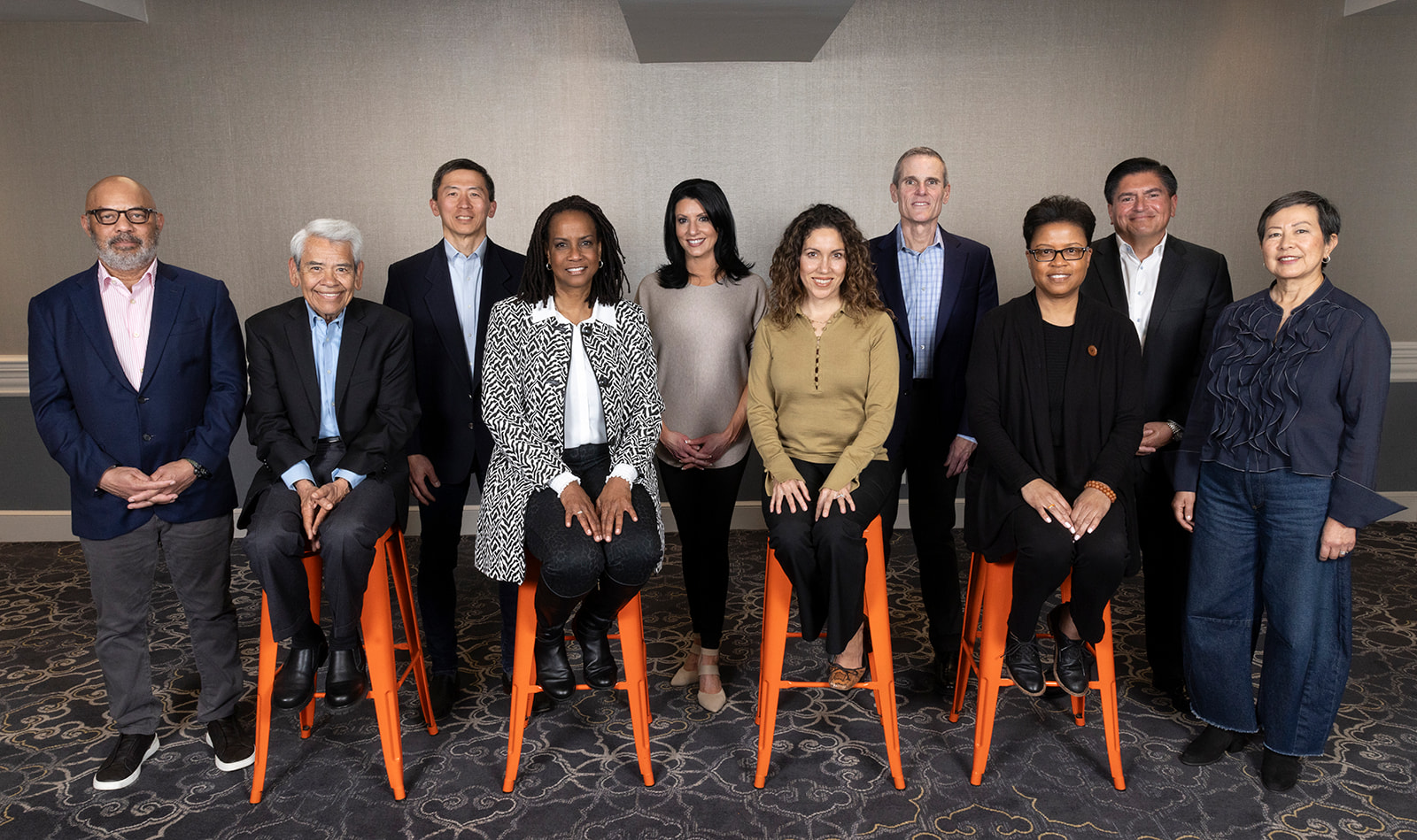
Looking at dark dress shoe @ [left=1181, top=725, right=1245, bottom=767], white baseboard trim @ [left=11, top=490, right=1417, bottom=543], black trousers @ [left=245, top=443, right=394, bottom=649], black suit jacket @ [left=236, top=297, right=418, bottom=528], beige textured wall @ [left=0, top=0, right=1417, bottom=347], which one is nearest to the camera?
black trousers @ [left=245, top=443, right=394, bottom=649]

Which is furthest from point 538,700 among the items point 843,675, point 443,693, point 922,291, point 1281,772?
point 1281,772

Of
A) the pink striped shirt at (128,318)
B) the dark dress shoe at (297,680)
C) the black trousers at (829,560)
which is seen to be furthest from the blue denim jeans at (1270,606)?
the pink striped shirt at (128,318)

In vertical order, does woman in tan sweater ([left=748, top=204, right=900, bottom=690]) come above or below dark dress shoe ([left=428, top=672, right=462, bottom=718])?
above

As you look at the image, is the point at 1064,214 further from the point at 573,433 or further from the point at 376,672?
the point at 376,672

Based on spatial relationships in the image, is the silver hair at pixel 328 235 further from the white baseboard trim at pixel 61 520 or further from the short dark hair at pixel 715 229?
the white baseboard trim at pixel 61 520

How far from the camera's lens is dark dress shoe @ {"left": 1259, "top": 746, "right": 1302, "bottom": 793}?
266 centimetres

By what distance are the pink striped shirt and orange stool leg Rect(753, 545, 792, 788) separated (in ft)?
6.66

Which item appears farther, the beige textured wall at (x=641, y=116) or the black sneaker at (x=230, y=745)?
the beige textured wall at (x=641, y=116)

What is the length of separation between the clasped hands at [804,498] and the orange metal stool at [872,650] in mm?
122

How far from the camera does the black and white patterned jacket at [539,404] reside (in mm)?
2674

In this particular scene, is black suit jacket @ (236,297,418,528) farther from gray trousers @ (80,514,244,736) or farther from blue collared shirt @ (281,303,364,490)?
gray trousers @ (80,514,244,736)

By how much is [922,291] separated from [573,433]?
1353mm

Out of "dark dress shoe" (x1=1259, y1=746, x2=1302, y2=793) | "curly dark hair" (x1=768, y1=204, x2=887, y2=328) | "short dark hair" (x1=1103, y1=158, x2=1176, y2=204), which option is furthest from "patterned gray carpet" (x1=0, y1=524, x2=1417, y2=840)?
"short dark hair" (x1=1103, y1=158, x2=1176, y2=204)

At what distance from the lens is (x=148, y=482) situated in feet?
8.76
